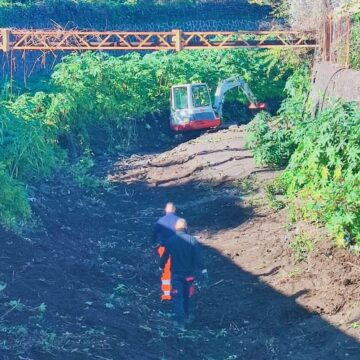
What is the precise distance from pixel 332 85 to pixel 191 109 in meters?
9.08

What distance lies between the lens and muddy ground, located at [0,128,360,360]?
9555 mm

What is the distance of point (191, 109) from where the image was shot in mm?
30109

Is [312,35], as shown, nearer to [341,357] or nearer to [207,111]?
[207,111]

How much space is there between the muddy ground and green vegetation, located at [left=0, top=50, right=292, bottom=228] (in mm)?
997

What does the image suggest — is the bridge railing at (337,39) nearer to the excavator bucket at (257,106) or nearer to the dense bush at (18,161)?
the excavator bucket at (257,106)

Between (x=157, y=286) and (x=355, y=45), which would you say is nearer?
(x=157, y=286)

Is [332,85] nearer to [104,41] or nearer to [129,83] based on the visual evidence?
[104,41]

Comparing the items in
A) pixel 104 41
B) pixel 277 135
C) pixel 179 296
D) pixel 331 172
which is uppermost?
pixel 104 41

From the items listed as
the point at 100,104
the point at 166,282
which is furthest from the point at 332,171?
the point at 100,104

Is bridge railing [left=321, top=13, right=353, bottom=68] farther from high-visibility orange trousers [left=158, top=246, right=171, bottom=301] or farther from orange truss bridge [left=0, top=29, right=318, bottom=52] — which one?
high-visibility orange trousers [left=158, top=246, right=171, bottom=301]

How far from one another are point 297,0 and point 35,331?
82.4 ft

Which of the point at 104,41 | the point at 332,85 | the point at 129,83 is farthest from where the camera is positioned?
the point at 129,83

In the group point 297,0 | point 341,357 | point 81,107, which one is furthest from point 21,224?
Answer: point 297,0

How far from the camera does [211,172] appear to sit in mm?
21531
